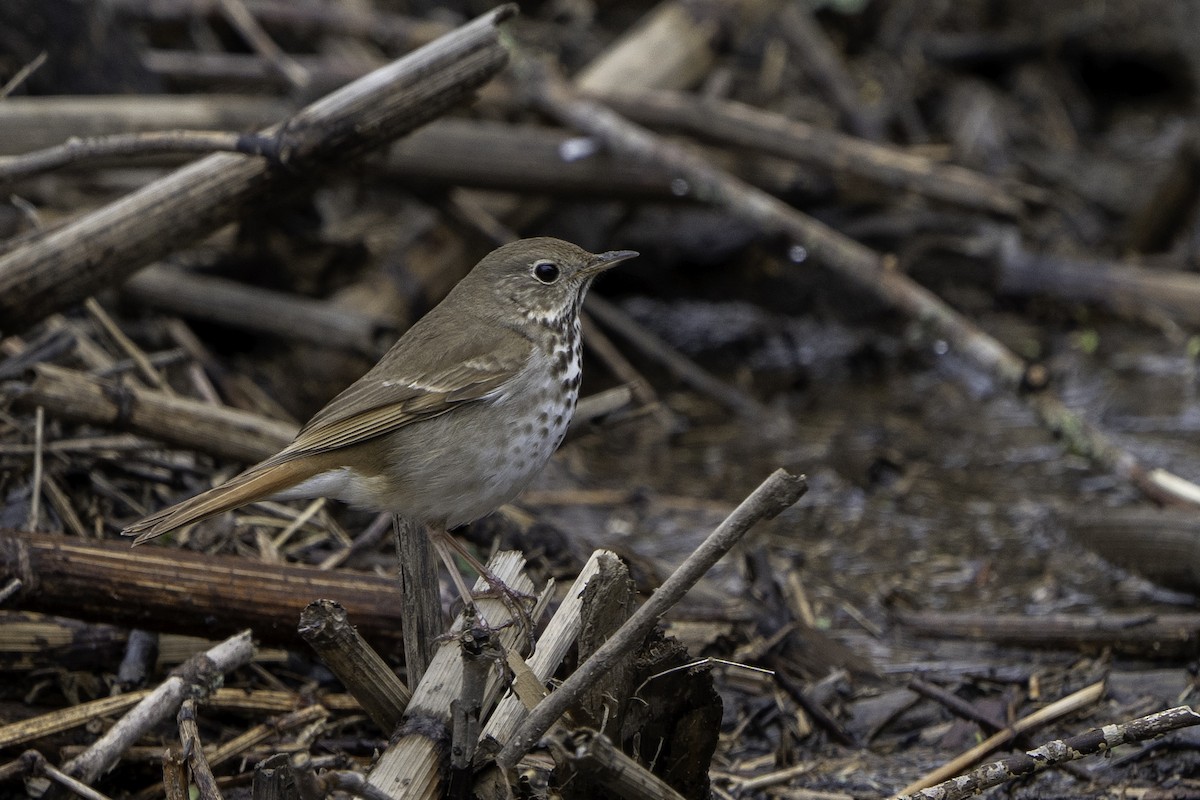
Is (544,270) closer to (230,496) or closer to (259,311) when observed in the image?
(230,496)

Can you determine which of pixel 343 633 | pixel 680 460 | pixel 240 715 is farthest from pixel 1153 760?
pixel 680 460

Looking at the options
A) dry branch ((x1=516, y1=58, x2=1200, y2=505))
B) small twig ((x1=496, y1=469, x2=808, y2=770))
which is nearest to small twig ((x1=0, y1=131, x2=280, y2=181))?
Answer: small twig ((x1=496, y1=469, x2=808, y2=770))

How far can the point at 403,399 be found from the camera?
12.8 ft

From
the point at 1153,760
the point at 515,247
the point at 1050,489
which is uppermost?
the point at 515,247

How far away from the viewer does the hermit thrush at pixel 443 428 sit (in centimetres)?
378

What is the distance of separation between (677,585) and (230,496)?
56.2 inches

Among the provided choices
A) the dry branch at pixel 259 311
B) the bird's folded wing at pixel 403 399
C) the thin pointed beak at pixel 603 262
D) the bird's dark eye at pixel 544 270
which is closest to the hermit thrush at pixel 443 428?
the bird's folded wing at pixel 403 399

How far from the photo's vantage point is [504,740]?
121 inches

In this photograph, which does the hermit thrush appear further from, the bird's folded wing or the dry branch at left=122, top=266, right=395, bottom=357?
the dry branch at left=122, top=266, right=395, bottom=357

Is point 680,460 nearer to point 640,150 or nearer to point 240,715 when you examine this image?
point 640,150

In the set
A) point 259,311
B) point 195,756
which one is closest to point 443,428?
point 195,756

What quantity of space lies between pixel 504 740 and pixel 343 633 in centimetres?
45

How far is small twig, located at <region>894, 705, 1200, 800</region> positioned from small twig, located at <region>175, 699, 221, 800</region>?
1.62 meters

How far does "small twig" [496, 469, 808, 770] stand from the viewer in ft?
8.61
